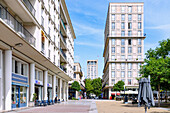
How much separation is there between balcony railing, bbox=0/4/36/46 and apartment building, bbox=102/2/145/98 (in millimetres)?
→ 61497

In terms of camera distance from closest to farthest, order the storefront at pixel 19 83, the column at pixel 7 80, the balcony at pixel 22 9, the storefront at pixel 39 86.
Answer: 1. the column at pixel 7 80
2. the balcony at pixel 22 9
3. the storefront at pixel 19 83
4. the storefront at pixel 39 86

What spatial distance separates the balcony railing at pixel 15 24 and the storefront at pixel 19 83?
8.15ft

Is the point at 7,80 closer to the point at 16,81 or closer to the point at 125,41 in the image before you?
the point at 16,81

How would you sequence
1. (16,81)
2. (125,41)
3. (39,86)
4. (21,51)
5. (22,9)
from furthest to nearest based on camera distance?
(125,41)
(39,86)
(21,51)
(16,81)
(22,9)

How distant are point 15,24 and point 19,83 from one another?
17.8 feet

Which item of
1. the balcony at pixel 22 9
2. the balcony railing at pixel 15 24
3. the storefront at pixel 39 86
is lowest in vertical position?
the storefront at pixel 39 86

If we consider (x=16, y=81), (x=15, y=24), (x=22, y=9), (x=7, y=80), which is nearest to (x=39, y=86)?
(x=16, y=81)

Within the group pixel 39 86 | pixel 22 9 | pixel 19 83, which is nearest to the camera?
pixel 22 9

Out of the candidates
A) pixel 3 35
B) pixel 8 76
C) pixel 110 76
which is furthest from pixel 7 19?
pixel 110 76

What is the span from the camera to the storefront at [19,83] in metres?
20.2

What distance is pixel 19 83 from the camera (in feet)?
69.4

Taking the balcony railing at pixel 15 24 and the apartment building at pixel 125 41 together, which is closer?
the balcony railing at pixel 15 24

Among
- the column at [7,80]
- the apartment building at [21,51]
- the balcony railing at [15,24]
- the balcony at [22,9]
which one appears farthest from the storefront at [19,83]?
the balcony at [22,9]

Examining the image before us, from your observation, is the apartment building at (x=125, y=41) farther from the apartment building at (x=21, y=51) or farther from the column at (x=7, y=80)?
the column at (x=7, y=80)
